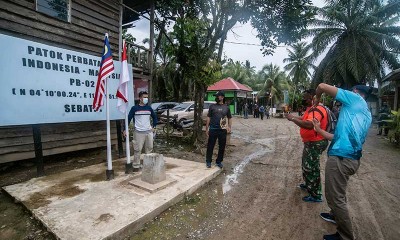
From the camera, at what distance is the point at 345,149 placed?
287cm

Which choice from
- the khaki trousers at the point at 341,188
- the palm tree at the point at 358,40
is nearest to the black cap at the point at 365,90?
the khaki trousers at the point at 341,188

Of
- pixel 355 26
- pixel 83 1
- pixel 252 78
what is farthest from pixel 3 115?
pixel 252 78

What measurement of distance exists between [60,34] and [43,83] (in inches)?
83.2

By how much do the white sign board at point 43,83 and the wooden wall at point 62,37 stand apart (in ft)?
3.43

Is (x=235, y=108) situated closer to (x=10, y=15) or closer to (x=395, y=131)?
(x=395, y=131)

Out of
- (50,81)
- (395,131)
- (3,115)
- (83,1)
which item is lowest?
(395,131)

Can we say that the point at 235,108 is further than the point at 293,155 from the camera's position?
Yes

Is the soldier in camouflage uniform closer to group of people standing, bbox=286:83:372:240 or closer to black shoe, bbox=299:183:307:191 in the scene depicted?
black shoe, bbox=299:183:307:191

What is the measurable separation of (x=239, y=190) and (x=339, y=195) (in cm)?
225

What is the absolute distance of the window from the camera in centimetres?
616

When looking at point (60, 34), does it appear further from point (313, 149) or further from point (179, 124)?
point (179, 124)

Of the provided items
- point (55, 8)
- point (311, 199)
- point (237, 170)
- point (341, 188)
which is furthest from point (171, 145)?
point (341, 188)

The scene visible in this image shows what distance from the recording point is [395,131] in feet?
32.4

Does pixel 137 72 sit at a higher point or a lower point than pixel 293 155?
higher
